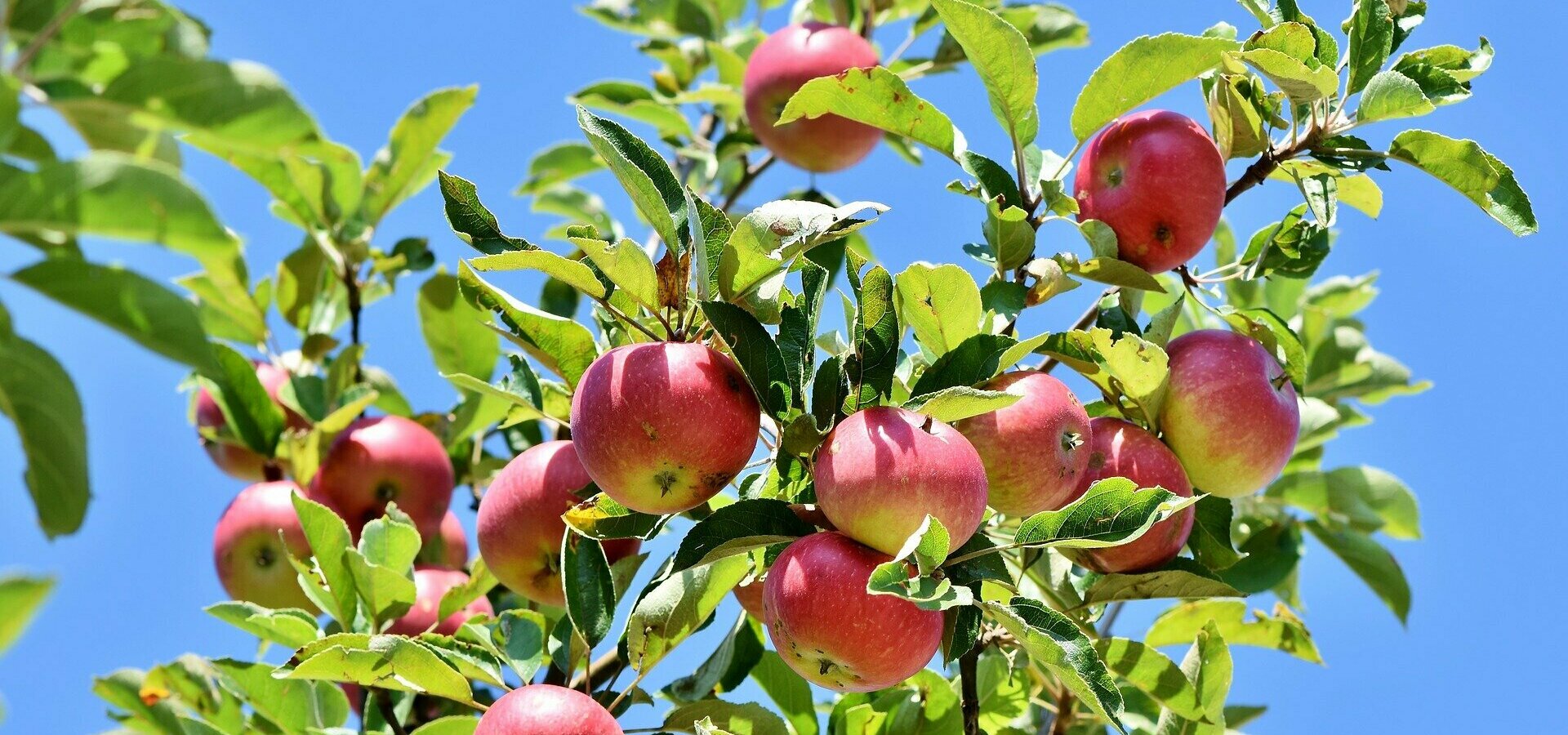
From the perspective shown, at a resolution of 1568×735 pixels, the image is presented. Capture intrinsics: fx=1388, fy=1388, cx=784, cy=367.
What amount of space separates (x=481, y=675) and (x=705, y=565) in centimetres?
35

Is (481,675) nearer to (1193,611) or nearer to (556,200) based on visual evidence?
(1193,611)

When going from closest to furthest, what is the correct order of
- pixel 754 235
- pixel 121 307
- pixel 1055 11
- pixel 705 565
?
pixel 121 307, pixel 754 235, pixel 705 565, pixel 1055 11

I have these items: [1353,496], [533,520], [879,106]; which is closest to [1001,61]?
[879,106]

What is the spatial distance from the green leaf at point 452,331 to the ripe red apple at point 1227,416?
4.58ft

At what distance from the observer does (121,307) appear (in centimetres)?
111

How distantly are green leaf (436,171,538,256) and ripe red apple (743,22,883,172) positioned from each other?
4.37 feet

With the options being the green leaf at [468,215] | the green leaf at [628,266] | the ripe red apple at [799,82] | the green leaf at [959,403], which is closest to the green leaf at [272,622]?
the green leaf at [468,215]

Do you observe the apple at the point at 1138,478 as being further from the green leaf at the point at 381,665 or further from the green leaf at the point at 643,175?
the green leaf at the point at 381,665

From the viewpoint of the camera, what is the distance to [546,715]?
1.74 metres

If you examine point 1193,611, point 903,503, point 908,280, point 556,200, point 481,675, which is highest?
point 556,200

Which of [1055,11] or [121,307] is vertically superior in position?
[1055,11]

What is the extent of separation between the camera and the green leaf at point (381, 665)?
1.81 meters

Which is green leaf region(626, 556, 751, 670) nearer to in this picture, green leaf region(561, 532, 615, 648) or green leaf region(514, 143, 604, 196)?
green leaf region(561, 532, 615, 648)

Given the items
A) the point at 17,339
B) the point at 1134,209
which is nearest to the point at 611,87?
the point at 1134,209
